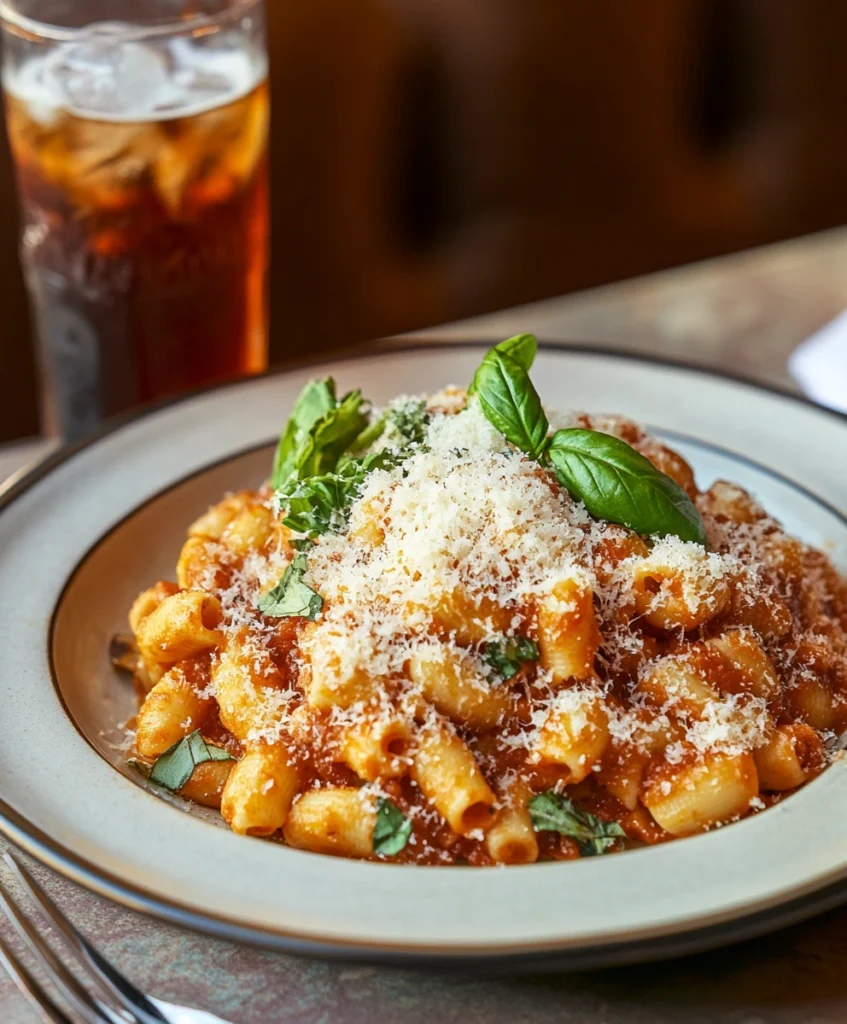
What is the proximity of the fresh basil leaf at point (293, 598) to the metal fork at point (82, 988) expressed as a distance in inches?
16.8

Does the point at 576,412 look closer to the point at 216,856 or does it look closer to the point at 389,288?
the point at 216,856

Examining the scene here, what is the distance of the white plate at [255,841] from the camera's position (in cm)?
130

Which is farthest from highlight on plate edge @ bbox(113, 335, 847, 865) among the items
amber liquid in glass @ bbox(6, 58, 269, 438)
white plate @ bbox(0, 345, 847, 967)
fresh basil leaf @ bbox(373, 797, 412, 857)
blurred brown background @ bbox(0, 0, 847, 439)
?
blurred brown background @ bbox(0, 0, 847, 439)

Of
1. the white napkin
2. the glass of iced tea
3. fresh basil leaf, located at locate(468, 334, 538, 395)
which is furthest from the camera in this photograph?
the white napkin

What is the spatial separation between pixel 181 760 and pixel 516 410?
59 centimetres

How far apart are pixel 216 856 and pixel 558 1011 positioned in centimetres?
38

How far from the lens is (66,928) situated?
1.48 meters

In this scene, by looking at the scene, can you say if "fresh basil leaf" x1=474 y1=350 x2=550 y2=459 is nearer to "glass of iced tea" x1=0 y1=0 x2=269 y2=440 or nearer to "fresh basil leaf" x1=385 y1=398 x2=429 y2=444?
"fresh basil leaf" x1=385 y1=398 x2=429 y2=444

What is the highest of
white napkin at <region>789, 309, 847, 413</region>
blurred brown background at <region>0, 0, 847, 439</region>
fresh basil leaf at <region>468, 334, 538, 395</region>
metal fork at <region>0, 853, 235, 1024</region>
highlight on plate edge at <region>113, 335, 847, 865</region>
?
fresh basil leaf at <region>468, 334, 538, 395</region>

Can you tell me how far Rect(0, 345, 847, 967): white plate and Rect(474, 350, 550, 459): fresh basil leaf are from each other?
0.52m

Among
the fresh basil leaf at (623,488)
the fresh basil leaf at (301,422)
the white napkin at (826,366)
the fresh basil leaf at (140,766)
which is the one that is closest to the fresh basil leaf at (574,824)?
the fresh basil leaf at (623,488)

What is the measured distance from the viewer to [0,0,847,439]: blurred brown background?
4395 mm

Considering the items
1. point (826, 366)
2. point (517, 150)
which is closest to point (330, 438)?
point (826, 366)

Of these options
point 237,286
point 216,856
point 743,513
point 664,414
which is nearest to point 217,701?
point 216,856
